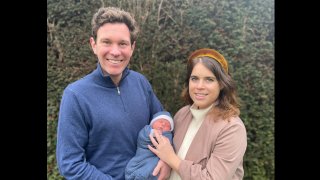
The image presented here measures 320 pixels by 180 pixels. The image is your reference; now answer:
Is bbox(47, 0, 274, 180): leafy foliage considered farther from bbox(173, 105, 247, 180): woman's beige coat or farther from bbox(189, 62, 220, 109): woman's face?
bbox(173, 105, 247, 180): woman's beige coat

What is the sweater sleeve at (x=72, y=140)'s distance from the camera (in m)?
2.00

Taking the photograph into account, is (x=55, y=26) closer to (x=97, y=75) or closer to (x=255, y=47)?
(x=97, y=75)

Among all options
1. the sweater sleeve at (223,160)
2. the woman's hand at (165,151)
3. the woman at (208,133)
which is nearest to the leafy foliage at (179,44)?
the woman at (208,133)

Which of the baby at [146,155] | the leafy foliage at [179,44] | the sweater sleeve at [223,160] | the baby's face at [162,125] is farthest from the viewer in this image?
the leafy foliage at [179,44]

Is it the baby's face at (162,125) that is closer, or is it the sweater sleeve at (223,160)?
the sweater sleeve at (223,160)

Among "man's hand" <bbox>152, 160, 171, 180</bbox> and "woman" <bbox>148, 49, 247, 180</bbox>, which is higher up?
"woman" <bbox>148, 49, 247, 180</bbox>

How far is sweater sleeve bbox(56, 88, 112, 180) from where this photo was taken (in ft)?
6.55

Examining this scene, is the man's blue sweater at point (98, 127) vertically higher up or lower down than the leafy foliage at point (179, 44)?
lower down

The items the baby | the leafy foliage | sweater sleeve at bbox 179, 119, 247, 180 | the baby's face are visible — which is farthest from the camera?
the leafy foliage

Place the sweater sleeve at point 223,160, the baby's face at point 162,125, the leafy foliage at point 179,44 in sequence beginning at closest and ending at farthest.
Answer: the sweater sleeve at point 223,160 < the baby's face at point 162,125 < the leafy foliage at point 179,44

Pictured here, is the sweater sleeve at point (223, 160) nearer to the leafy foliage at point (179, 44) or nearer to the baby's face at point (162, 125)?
the baby's face at point (162, 125)

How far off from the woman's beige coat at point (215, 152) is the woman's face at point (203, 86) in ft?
0.38

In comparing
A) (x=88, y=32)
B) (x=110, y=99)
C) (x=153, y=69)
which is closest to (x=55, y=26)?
(x=88, y=32)

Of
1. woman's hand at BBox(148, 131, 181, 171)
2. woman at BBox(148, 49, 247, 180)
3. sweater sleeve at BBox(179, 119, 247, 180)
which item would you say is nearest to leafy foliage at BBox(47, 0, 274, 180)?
woman at BBox(148, 49, 247, 180)
